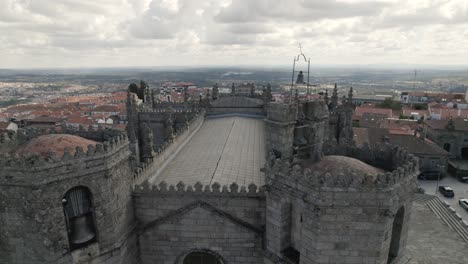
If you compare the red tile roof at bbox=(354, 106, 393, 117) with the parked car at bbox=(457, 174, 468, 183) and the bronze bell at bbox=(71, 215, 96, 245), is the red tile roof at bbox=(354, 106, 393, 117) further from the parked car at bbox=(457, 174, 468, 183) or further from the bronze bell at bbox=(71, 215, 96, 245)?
the bronze bell at bbox=(71, 215, 96, 245)

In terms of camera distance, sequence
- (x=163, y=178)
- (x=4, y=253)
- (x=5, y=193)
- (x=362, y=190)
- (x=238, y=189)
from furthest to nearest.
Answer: (x=163, y=178), (x=238, y=189), (x=4, y=253), (x=5, y=193), (x=362, y=190)

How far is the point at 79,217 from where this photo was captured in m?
13.4

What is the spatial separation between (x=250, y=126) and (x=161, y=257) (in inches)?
715

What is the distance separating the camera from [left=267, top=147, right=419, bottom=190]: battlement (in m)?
11.0

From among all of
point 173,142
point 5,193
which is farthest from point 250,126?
point 5,193

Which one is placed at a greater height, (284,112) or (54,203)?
(284,112)

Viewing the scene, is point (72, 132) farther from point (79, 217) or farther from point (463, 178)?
point (463, 178)

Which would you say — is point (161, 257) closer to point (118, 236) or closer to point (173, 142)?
point (118, 236)

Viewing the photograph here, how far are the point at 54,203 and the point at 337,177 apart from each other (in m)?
10.8

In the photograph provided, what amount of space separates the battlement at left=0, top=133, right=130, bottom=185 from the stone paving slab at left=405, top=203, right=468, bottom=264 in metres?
19.5

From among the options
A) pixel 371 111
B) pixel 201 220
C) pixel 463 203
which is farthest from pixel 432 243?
pixel 371 111

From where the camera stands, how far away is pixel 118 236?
46.6 feet

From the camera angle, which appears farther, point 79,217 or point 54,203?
point 79,217

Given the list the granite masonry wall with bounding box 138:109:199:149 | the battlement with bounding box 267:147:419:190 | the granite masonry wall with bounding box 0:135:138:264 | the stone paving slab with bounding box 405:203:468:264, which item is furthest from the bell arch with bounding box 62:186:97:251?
the granite masonry wall with bounding box 138:109:199:149
